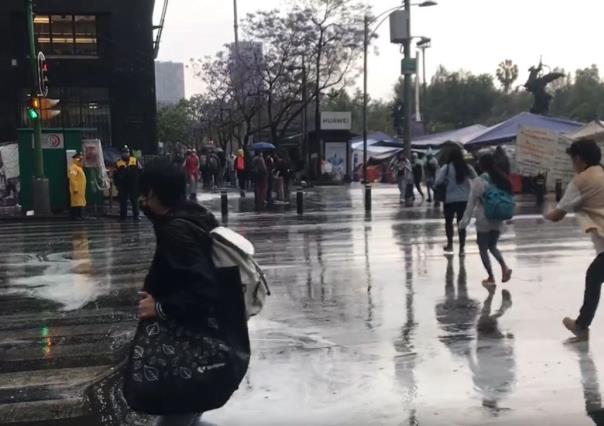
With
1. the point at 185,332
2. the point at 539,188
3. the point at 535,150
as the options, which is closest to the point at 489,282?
the point at 185,332

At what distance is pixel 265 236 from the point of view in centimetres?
1578

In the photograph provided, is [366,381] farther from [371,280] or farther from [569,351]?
[371,280]

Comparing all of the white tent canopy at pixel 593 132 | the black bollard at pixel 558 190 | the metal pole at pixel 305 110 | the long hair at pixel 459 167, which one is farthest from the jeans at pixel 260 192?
the metal pole at pixel 305 110

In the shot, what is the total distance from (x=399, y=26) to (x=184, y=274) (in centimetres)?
2654

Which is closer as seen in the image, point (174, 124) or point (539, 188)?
point (539, 188)

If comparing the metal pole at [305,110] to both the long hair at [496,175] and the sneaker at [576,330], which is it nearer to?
the long hair at [496,175]

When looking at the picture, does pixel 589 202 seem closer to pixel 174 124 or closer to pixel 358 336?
pixel 358 336

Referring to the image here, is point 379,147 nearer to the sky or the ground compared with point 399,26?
nearer to the ground

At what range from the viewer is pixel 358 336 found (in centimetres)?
730

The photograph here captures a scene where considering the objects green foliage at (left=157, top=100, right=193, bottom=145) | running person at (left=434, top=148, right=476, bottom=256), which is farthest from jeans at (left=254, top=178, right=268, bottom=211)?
green foliage at (left=157, top=100, right=193, bottom=145)

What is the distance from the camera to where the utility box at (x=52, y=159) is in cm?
2189

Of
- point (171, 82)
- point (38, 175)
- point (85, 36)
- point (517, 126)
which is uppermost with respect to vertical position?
point (171, 82)

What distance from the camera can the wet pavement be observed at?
5.34 m

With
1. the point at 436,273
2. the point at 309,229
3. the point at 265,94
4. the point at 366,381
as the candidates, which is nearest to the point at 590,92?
the point at 265,94
